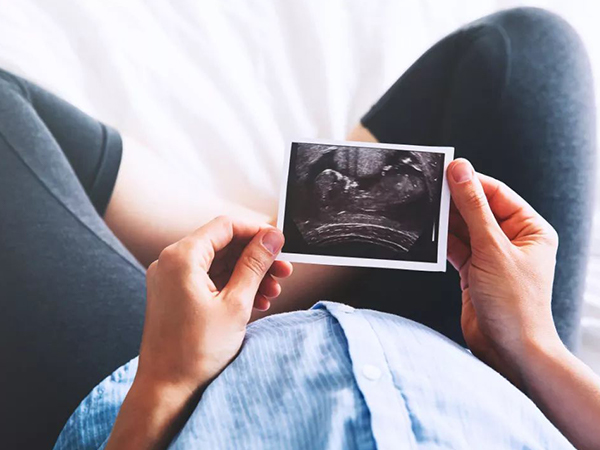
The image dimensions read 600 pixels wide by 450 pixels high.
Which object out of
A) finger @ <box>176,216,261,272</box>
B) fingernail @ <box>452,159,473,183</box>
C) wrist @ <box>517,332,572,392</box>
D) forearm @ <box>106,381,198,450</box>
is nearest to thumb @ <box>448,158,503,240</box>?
fingernail @ <box>452,159,473,183</box>

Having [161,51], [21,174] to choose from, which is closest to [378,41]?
[161,51]

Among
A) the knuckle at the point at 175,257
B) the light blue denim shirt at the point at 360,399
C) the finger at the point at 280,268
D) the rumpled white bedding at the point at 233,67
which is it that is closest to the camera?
the light blue denim shirt at the point at 360,399

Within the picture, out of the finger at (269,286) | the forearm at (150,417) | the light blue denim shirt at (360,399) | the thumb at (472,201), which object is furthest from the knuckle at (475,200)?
the forearm at (150,417)

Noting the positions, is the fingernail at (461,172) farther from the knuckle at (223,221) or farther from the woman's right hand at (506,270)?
the knuckle at (223,221)

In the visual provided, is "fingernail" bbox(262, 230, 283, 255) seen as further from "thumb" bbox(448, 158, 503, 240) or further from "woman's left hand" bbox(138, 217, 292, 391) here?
"thumb" bbox(448, 158, 503, 240)

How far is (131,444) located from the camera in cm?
54

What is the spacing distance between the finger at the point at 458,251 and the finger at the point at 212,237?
256 millimetres

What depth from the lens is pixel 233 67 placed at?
3.38ft

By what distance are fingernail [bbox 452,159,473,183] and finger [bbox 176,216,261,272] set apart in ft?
0.79

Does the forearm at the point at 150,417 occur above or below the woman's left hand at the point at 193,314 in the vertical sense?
below

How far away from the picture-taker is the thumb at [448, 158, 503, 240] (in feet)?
2.03

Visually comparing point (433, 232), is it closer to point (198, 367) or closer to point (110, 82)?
point (198, 367)

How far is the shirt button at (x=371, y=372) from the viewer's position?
492 millimetres

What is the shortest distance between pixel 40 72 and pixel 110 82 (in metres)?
0.11
